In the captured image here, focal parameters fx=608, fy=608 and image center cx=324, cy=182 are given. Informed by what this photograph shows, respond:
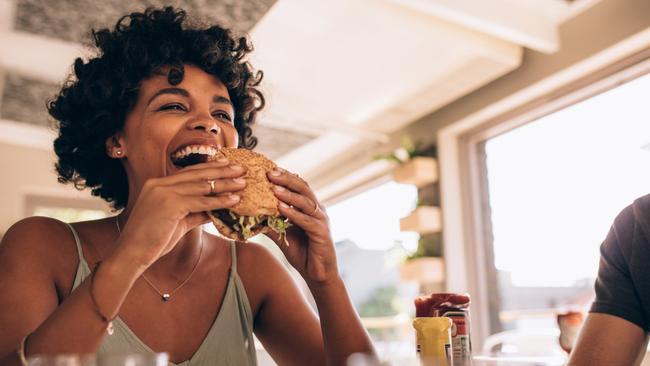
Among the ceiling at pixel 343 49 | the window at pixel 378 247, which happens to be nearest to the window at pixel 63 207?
the ceiling at pixel 343 49

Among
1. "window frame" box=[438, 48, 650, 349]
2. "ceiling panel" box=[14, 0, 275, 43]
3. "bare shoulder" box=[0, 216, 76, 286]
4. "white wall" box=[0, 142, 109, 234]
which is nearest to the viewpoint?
"bare shoulder" box=[0, 216, 76, 286]

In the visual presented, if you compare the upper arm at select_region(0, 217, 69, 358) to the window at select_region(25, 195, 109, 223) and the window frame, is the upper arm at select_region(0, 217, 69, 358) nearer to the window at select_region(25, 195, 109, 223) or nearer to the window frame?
the window frame

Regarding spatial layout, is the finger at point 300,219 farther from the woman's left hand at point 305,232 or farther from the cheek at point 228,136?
the cheek at point 228,136

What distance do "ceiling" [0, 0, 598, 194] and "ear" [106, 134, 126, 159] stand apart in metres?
1.58

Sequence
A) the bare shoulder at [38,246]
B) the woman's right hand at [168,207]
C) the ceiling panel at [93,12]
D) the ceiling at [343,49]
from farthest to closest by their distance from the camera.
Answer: the ceiling at [343,49] < the ceiling panel at [93,12] < the bare shoulder at [38,246] < the woman's right hand at [168,207]

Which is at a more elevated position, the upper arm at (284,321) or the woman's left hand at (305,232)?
the woman's left hand at (305,232)

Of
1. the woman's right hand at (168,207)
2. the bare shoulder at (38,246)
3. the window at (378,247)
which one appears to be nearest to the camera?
the woman's right hand at (168,207)

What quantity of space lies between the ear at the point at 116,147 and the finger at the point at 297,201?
0.57 meters

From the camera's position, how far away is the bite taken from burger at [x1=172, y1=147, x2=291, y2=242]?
130 cm

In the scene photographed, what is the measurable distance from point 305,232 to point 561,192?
12.5 feet

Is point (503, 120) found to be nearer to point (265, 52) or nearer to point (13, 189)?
point (265, 52)

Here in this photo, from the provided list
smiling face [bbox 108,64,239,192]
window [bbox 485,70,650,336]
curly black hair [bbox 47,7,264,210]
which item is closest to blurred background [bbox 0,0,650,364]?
window [bbox 485,70,650,336]

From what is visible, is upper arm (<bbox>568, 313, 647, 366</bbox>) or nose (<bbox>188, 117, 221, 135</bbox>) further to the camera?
nose (<bbox>188, 117, 221, 135</bbox>)

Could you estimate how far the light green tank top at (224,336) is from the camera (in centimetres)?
135
